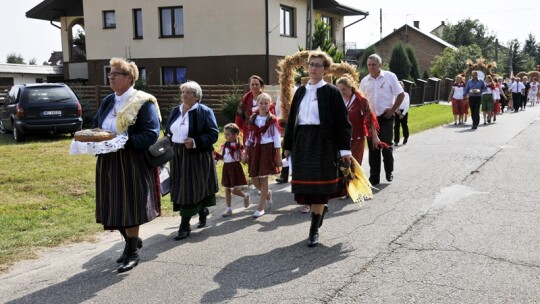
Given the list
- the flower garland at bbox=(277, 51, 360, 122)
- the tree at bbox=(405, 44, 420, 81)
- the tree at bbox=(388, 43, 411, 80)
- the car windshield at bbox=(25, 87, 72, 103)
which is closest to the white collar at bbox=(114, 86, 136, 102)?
the flower garland at bbox=(277, 51, 360, 122)

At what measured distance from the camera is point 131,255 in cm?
546

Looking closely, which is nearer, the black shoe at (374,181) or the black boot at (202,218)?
the black boot at (202,218)

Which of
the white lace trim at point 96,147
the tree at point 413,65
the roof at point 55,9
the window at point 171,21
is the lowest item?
the white lace trim at point 96,147

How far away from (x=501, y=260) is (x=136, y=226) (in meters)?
3.46

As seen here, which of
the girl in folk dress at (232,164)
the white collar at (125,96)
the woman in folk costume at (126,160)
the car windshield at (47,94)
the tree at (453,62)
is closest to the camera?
the woman in folk costume at (126,160)

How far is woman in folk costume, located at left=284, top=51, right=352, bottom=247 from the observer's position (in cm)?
577

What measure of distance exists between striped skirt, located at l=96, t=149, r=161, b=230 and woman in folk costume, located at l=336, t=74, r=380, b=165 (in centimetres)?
365

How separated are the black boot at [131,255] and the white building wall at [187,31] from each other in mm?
21406

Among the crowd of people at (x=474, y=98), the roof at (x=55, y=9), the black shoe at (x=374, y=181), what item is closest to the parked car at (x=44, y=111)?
the black shoe at (x=374, y=181)

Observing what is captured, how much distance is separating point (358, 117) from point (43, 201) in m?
5.01

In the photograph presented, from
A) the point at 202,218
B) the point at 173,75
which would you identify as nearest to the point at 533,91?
the point at 173,75

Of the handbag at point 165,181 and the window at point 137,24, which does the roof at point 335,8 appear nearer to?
the window at point 137,24

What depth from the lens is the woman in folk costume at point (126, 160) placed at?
517 centimetres

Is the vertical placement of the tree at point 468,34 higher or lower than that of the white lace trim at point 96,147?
higher
